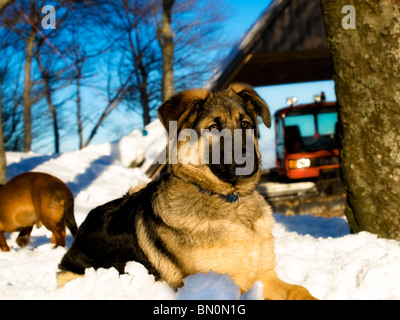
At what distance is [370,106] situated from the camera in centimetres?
433

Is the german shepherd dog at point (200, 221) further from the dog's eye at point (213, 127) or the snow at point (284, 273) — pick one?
the snow at point (284, 273)

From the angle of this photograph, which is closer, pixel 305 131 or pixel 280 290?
pixel 280 290

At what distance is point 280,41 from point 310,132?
3265mm

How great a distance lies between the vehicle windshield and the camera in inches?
480

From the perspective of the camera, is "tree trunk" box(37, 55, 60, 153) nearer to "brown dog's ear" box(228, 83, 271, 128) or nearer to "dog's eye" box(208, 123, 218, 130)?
"brown dog's ear" box(228, 83, 271, 128)

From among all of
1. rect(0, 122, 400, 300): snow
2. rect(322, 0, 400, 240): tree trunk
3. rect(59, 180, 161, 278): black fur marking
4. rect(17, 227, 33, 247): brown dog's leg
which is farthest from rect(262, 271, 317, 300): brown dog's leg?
rect(17, 227, 33, 247): brown dog's leg

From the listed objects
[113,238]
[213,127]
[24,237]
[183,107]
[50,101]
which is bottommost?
[24,237]

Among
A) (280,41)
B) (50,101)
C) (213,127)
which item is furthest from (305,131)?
(50,101)

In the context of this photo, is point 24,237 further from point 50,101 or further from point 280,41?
point 50,101

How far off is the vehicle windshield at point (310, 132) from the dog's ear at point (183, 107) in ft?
30.6

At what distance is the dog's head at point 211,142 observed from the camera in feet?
10.4

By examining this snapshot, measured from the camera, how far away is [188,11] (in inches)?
957

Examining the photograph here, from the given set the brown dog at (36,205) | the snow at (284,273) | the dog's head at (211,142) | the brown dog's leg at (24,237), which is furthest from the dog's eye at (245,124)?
the brown dog's leg at (24,237)

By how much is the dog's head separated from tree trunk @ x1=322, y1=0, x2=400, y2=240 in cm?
175
